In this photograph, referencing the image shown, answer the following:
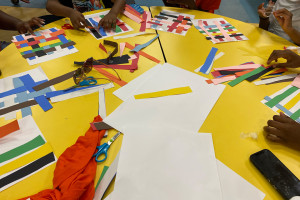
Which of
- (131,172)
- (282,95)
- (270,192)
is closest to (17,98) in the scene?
(131,172)

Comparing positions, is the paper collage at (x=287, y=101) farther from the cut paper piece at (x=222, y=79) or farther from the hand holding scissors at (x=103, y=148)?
the hand holding scissors at (x=103, y=148)

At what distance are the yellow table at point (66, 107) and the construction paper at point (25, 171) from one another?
1cm

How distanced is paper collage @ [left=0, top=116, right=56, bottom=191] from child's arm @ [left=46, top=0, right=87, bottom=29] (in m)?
0.76

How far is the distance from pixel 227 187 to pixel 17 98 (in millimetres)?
855

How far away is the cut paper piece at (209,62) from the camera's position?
38.1 inches

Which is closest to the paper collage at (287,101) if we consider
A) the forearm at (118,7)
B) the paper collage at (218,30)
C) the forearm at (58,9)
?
the paper collage at (218,30)

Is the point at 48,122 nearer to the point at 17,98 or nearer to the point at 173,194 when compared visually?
the point at 17,98

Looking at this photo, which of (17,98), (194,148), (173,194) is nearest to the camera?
(173,194)

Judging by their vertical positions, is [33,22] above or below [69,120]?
above

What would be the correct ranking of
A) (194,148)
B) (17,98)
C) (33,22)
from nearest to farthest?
(194,148) < (17,98) < (33,22)

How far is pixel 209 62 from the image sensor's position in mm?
1012

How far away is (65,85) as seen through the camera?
87 cm

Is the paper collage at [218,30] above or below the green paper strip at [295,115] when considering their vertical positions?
above

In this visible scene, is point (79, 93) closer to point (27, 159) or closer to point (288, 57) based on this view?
point (27, 159)
